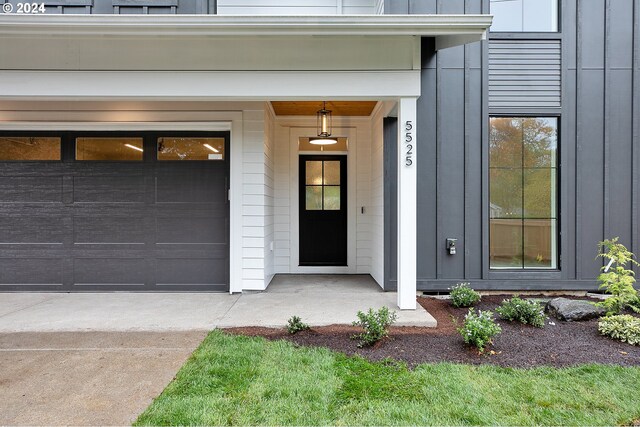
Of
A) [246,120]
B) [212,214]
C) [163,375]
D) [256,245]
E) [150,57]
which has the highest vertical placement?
[150,57]

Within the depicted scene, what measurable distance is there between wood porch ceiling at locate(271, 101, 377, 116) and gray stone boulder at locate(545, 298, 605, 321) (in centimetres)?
365

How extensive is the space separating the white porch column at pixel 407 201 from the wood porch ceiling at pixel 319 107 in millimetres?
1511

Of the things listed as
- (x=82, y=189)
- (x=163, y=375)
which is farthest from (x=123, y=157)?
(x=163, y=375)

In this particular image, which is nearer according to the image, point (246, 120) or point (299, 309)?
point (299, 309)

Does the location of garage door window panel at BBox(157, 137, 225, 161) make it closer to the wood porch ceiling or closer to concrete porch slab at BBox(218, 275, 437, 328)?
the wood porch ceiling

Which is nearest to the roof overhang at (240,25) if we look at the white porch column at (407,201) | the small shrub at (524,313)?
the white porch column at (407,201)

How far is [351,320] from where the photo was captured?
385cm

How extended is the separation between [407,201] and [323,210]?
2634mm

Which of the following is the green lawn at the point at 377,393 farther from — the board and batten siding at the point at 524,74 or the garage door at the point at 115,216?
the board and batten siding at the point at 524,74

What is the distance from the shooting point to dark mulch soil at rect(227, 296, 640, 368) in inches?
116

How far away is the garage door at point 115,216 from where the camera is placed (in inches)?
202

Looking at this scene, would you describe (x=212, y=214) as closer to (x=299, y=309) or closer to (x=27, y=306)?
(x=299, y=309)

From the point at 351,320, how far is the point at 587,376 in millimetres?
2020

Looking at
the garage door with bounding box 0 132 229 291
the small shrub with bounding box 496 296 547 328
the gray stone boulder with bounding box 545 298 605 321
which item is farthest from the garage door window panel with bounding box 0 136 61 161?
the gray stone boulder with bounding box 545 298 605 321
